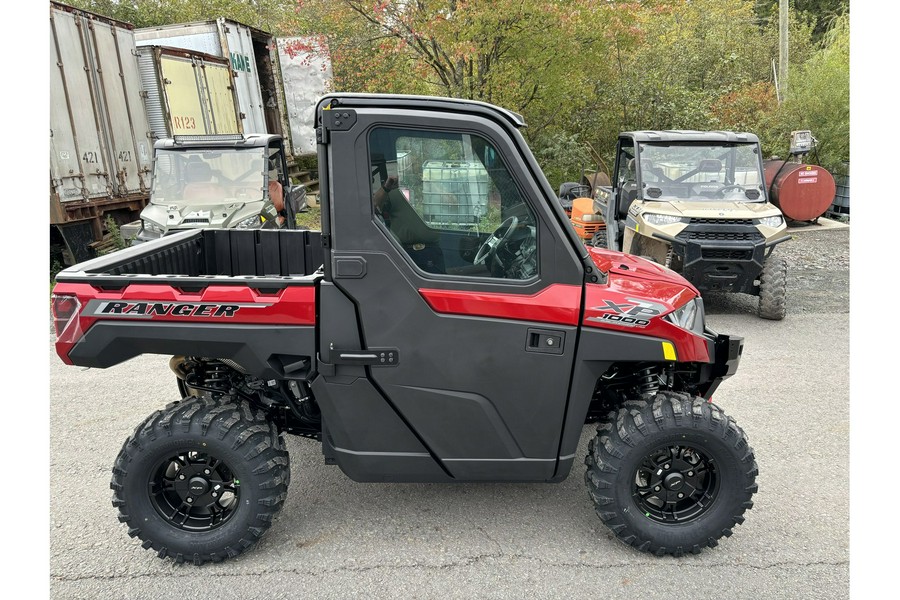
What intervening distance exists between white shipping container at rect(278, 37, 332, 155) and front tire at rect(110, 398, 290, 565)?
1410 centimetres

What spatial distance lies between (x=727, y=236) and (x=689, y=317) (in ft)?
15.4

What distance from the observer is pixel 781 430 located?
15.9 feet

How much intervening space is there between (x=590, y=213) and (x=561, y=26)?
3613 millimetres

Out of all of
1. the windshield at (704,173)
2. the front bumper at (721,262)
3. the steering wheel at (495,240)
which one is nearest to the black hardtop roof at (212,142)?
the windshield at (704,173)

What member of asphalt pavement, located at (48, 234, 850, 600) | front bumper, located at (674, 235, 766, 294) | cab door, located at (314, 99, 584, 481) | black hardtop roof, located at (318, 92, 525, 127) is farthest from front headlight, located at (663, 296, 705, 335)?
front bumper, located at (674, 235, 766, 294)

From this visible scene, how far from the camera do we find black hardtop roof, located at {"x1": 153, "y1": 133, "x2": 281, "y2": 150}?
9367mm

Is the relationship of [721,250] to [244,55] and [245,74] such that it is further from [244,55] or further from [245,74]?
[244,55]

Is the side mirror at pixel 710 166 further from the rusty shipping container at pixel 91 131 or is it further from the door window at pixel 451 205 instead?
the rusty shipping container at pixel 91 131

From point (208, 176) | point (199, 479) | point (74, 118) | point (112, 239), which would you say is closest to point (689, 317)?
point (199, 479)

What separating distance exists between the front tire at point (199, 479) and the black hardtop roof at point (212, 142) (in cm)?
685

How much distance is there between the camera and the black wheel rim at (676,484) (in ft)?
10.9

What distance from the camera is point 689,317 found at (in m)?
3.43

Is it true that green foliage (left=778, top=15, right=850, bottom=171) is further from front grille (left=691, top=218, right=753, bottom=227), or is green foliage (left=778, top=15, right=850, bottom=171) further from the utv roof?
front grille (left=691, top=218, right=753, bottom=227)

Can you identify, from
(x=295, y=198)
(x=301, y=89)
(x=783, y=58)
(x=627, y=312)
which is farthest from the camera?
(x=783, y=58)
